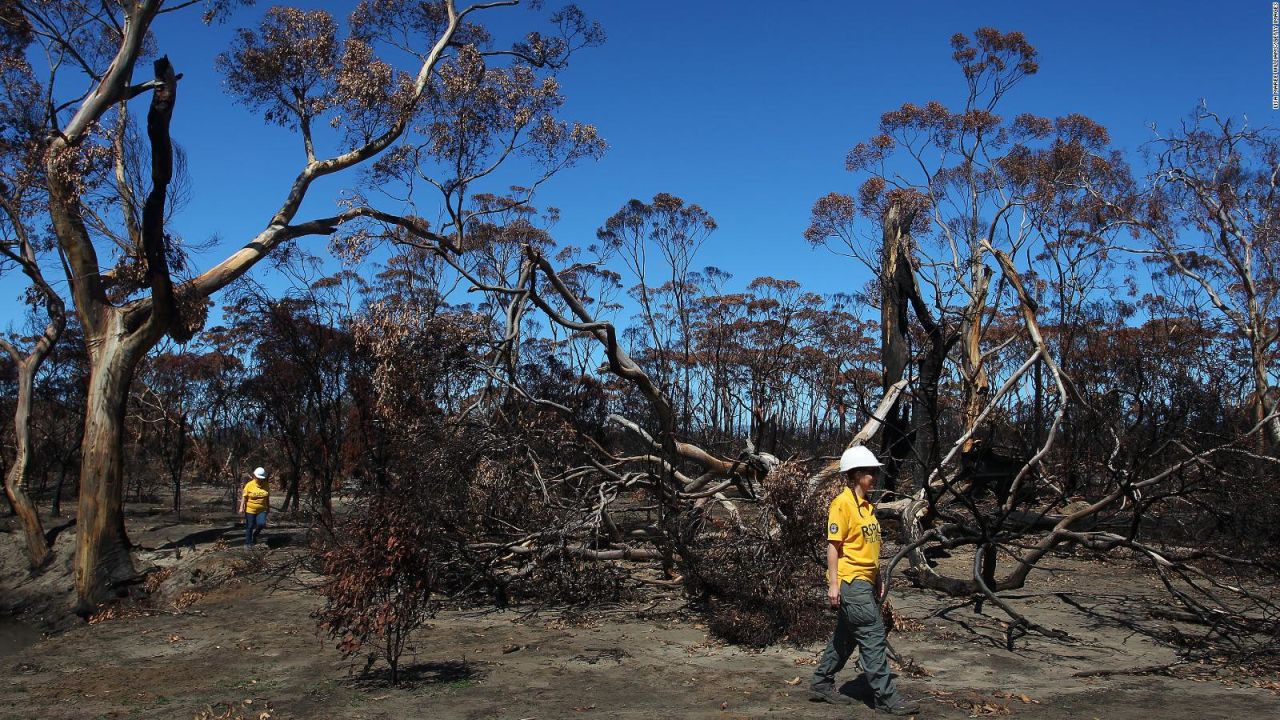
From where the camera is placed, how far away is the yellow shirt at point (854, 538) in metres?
5.43

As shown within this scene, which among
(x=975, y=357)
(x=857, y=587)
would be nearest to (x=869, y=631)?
(x=857, y=587)

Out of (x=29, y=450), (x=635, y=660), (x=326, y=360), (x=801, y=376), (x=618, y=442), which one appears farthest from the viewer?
(x=801, y=376)

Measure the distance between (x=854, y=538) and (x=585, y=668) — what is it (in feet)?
8.89

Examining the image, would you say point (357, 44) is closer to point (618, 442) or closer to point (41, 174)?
point (41, 174)

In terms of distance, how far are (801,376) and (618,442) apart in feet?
65.7

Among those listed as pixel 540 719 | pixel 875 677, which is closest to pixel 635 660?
pixel 540 719

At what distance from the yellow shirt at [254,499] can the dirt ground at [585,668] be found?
2232mm

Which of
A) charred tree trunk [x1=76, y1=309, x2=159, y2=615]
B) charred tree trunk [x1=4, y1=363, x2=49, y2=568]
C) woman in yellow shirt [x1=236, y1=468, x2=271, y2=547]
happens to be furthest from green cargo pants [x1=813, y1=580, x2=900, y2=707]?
charred tree trunk [x1=4, y1=363, x2=49, y2=568]

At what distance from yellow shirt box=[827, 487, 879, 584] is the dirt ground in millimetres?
903

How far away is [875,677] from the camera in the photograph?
210 inches

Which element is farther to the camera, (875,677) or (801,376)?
(801,376)

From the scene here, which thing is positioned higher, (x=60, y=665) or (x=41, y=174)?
(x=41, y=174)

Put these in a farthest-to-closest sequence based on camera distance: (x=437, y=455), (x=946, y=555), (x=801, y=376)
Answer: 1. (x=801, y=376)
2. (x=946, y=555)
3. (x=437, y=455)

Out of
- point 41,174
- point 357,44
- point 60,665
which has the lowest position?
point 60,665
